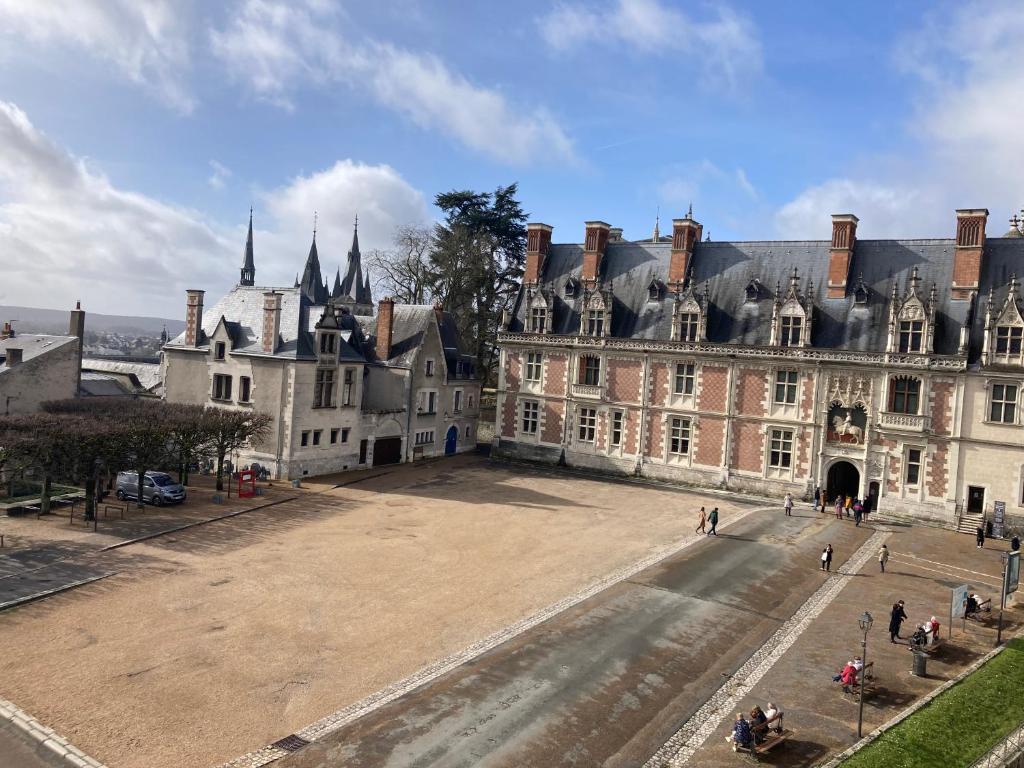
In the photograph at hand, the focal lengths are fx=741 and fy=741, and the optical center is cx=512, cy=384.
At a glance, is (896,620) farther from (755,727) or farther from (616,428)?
(616,428)

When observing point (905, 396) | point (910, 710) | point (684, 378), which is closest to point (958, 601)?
point (910, 710)

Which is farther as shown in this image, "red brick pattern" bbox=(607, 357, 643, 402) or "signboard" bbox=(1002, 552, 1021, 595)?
"red brick pattern" bbox=(607, 357, 643, 402)

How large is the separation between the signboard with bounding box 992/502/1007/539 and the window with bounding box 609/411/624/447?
19046mm

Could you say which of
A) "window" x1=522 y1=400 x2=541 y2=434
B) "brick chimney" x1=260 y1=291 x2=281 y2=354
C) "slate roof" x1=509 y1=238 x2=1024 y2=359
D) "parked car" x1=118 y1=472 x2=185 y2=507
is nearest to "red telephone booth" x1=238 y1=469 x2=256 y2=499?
"parked car" x1=118 y1=472 x2=185 y2=507

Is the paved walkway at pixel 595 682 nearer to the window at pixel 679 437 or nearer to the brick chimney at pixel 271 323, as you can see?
the window at pixel 679 437

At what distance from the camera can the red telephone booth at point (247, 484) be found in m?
33.6

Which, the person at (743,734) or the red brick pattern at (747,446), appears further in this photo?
the red brick pattern at (747,446)

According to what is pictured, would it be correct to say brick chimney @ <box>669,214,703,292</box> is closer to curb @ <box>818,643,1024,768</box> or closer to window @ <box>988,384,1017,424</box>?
window @ <box>988,384,1017,424</box>

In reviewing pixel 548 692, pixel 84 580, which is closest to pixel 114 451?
pixel 84 580

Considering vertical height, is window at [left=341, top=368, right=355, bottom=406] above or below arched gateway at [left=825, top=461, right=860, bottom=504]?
above

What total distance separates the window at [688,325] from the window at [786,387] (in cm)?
518

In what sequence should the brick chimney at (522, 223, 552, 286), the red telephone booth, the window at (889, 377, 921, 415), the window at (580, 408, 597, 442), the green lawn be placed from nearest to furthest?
1. the green lawn
2. the red telephone booth
3. the window at (889, 377, 921, 415)
4. the window at (580, 408, 597, 442)
5. the brick chimney at (522, 223, 552, 286)

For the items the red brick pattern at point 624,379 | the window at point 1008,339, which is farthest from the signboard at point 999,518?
the red brick pattern at point 624,379

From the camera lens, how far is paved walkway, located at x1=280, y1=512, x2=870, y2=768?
13.8 meters
